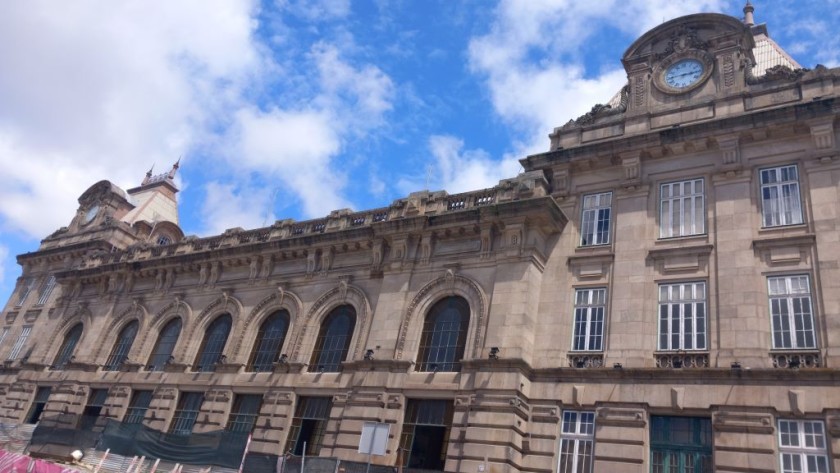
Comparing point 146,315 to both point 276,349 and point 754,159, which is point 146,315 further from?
point 754,159

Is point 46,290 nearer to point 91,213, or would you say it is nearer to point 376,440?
point 91,213

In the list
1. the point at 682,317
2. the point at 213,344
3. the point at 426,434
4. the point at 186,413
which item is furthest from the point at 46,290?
the point at 682,317

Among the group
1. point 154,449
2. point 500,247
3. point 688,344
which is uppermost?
point 500,247

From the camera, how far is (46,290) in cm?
4362

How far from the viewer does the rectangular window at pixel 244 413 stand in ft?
89.2

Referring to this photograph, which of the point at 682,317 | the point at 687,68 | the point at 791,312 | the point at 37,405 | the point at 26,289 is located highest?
the point at 687,68

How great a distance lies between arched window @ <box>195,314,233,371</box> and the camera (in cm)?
3090

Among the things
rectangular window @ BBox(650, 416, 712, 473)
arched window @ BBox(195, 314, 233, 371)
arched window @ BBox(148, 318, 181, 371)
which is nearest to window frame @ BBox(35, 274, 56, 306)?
arched window @ BBox(148, 318, 181, 371)

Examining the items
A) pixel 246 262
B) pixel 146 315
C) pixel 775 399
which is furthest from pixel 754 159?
pixel 146 315

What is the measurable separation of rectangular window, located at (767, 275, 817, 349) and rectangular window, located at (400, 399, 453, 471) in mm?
10935

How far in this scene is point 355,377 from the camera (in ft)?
81.1

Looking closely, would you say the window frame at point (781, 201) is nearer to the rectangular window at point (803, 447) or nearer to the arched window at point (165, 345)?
the rectangular window at point (803, 447)

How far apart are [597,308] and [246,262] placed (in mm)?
18685

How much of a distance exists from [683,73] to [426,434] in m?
17.6
